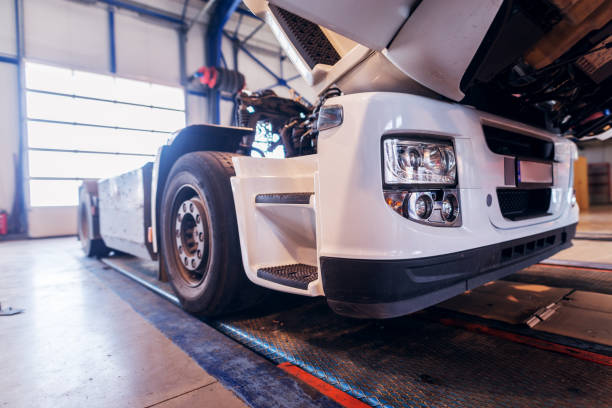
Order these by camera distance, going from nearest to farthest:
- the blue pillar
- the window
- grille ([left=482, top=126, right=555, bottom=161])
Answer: grille ([left=482, top=126, right=555, bottom=161]) → the window → the blue pillar

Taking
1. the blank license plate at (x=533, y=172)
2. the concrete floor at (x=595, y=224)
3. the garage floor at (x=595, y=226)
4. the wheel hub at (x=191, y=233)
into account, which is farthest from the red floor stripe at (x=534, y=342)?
the concrete floor at (x=595, y=224)

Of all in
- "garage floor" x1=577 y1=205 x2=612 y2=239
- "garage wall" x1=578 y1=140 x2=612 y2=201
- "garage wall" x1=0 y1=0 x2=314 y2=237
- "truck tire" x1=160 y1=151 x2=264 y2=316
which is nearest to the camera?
"truck tire" x1=160 y1=151 x2=264 y2=316

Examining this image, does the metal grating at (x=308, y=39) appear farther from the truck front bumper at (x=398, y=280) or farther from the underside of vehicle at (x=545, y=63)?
the truck front bumper at (x=398, y=280)

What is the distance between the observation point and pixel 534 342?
60.3 inches

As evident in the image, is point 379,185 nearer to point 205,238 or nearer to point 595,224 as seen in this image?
point 205,238

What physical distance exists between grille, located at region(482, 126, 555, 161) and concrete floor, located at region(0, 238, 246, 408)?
4.78 feet

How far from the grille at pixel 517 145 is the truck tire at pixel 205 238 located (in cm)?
127

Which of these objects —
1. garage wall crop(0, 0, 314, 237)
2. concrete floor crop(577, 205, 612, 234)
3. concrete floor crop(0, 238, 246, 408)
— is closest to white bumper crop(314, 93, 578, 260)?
concrete floor crop(0, 238, 246, 408)

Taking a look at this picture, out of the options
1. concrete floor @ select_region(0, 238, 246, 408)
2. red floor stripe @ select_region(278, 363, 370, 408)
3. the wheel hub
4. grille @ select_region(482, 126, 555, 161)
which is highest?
grille @ select_region(482, 126, 555, 161)

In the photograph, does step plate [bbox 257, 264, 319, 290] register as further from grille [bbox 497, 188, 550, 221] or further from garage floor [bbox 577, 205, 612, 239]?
garage floor [bbox 577, 205, 612, 239]

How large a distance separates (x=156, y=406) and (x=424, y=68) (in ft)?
4.77

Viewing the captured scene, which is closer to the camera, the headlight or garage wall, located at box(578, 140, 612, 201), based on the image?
the headlight

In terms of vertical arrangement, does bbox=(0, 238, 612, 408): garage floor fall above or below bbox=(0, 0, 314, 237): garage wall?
below

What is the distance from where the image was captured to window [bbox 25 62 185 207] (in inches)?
374
